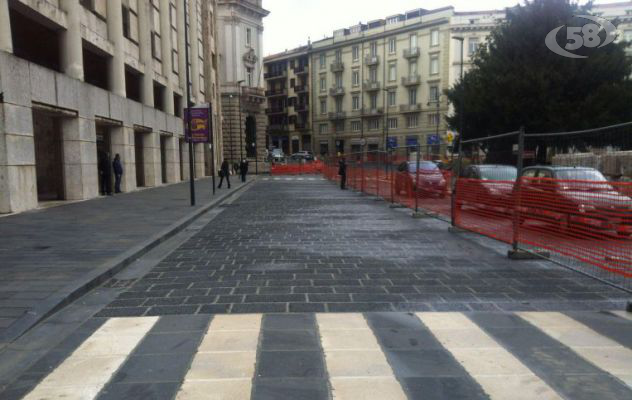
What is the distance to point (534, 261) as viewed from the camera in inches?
280

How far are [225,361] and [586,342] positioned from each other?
111 inches

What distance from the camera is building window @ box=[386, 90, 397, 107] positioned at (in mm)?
65812

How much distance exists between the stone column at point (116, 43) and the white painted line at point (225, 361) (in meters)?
18.0

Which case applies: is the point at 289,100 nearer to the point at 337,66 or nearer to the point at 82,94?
the point at 337,66

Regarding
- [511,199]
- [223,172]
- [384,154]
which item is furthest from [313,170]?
[511,199]

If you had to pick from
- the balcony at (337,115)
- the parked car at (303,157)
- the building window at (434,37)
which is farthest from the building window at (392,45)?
the parked car at (303,157)

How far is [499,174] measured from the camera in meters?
8.72

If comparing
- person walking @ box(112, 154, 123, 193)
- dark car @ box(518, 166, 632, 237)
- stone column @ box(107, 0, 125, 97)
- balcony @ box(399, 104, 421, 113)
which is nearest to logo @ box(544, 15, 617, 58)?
stone column @ box(107, 0, 125, 97)

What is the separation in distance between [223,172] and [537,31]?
1785 cm

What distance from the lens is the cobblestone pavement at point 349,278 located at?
196 inches

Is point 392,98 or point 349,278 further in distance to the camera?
point 392,98

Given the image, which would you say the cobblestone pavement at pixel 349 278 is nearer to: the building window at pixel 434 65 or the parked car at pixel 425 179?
the parked car at pixel 425 179

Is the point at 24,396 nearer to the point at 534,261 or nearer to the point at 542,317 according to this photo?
the point at 542,317

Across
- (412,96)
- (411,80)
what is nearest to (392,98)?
(412,96)
